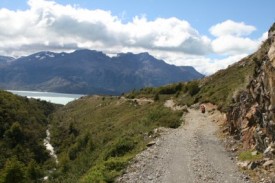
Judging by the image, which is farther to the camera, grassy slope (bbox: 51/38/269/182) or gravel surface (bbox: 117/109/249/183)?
grassy slope (bbox: 51/38/269/182)

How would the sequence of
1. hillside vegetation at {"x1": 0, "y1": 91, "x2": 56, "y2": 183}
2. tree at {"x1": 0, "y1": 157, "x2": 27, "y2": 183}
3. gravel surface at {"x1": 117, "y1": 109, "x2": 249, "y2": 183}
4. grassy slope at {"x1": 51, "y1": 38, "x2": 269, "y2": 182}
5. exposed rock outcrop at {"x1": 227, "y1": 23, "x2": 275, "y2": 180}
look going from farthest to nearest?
1. hillside vegetation at {"x1": 0, "y1": 91, "x2": 56, "y2": 183}
2. tree at {"x1": 0, "y1": 157, "x2": 27, "y2": 183}
3. grassy slope at {"x1": 51, "y1": 38, "x2": 269, "y2": 182}
4. exposed rock outcrop at {"x1": 227, "y1": 23, "x2": 275, "y2": 180}
5. gravel surface at {"x1": 117, "y1": 109, "x2": 249, "y2": 183}

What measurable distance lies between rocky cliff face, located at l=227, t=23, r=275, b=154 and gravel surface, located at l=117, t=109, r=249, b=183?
2.51m

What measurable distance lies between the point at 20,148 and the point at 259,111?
269 feet

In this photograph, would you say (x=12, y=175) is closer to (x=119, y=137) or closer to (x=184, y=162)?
(x=119, y=137)

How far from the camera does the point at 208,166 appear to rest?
96.9ft

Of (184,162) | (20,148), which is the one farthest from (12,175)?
(184,162)

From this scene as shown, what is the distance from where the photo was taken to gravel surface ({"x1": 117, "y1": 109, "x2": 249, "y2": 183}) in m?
26.6

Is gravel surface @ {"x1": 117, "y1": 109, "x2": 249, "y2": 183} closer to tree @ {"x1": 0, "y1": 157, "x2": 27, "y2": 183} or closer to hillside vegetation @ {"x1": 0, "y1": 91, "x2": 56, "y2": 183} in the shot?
tree @ {"x1": 0, "y1": 157, "x2": 27, "y2": 183}

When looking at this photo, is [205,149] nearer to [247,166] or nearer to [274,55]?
[247,166]

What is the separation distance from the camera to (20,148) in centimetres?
10362

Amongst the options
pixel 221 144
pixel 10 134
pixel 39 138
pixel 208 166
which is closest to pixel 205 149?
pixel 221 144

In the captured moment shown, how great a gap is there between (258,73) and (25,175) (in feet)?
170

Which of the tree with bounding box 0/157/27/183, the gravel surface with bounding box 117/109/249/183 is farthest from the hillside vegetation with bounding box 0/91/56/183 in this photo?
the gravel surface with bounding box 117/109/249/183

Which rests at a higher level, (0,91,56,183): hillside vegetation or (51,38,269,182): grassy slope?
(51,38,269,182): grassy slope
